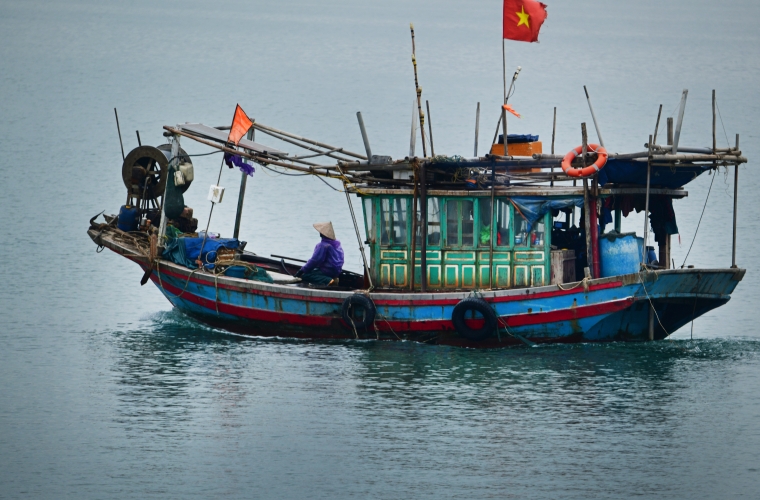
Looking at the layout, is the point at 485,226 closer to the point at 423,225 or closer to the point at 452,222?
the point at 452,222

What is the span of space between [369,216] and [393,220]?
0.43 metres

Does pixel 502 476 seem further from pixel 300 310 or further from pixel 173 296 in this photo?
pixel 173 296

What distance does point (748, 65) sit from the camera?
70.4m

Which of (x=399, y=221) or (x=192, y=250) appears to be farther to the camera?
(x=192, y=250)

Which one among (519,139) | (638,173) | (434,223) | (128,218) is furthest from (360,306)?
(128,218)

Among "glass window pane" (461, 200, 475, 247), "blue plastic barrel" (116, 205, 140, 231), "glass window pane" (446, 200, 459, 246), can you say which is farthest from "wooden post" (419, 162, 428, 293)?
"blue plastic barrel" (116, 205, 140, 231)

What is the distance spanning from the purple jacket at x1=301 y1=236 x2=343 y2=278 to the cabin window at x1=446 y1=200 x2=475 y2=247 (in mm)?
2115

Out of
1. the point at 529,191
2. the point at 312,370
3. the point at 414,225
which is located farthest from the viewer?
the point at 414,225

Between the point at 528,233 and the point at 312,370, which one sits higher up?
the point at 528,233

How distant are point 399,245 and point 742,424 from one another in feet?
20.8

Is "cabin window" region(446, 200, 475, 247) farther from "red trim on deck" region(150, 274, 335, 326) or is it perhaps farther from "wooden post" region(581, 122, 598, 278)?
"red trim on deck" region(150, 274, 335, 326)

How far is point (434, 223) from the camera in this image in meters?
21.0

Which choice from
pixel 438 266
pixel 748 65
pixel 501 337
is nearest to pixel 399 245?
pixel 438 266

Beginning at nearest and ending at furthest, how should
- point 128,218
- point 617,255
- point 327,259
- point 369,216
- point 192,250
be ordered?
1. point 617,255
2. point 369,216
3. point 327,259
4. point 192,250
5. point 128,218
